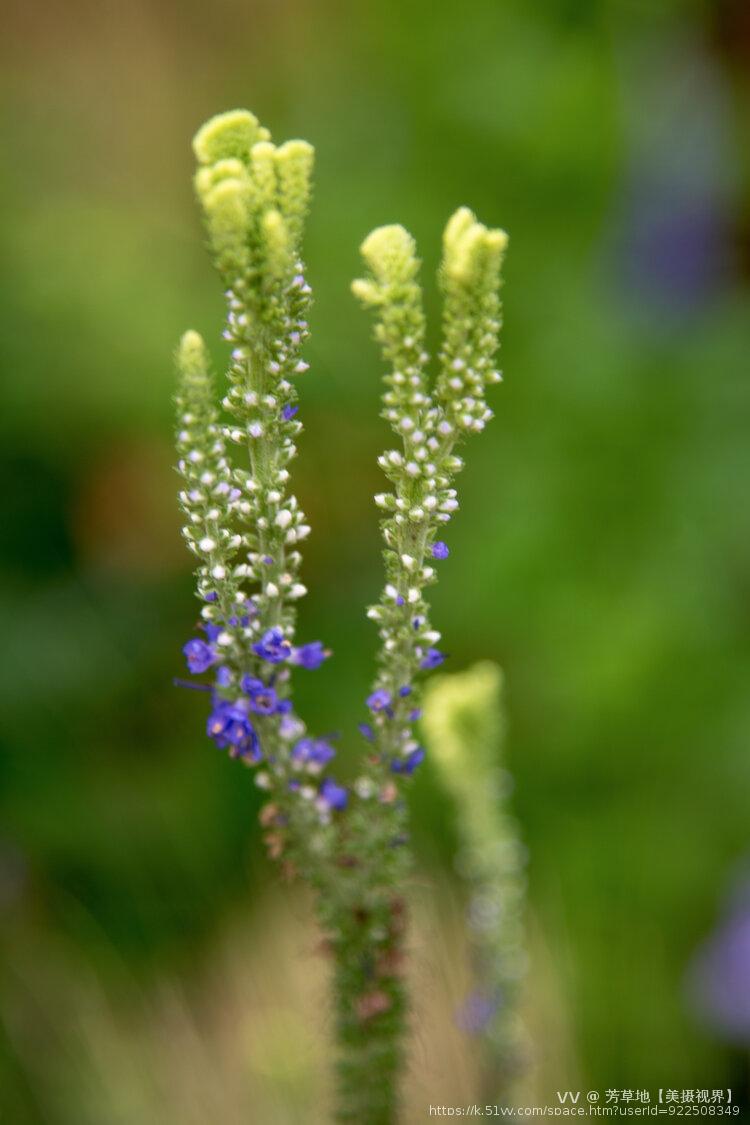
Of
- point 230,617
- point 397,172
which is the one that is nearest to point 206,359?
point 230,617

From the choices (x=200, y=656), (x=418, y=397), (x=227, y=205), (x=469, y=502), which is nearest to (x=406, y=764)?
(x=200, y=656)

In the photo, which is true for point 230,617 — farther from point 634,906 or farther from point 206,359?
point 634,906

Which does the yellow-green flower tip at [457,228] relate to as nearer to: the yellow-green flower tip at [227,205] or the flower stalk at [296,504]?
the flower stalk at [296,504]

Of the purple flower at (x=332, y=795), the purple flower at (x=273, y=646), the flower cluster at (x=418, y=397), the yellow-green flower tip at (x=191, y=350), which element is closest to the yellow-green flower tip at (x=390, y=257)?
the flower cluster at (x=418, y=397)

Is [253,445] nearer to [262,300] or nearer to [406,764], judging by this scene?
[262,300]

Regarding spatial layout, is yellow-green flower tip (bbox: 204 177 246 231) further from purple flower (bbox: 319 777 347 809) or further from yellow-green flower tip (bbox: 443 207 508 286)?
purple flower (bbox: 319 777 347 809)

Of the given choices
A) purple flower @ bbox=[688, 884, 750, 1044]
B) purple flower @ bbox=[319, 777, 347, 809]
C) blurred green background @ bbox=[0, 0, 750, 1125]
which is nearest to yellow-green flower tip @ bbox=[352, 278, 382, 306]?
purple flower @ bbox=[319, 777, 347, 809]
